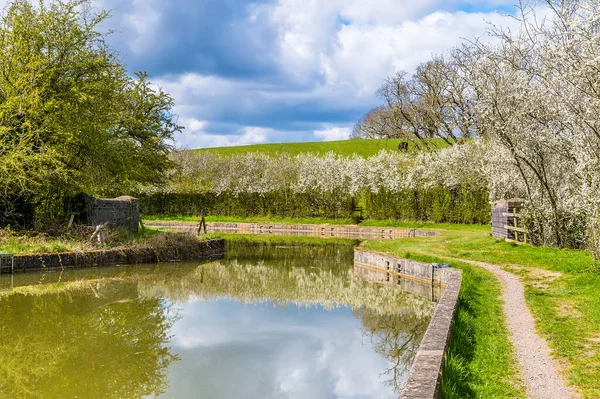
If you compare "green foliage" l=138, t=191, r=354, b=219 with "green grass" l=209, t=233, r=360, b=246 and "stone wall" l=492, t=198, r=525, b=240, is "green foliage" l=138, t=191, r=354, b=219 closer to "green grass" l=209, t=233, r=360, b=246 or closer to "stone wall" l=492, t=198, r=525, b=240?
"green grass" l=209, t=233, r=360, b=246

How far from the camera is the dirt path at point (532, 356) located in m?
5.50

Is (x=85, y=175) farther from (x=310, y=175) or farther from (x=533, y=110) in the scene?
(x=310, y=175)

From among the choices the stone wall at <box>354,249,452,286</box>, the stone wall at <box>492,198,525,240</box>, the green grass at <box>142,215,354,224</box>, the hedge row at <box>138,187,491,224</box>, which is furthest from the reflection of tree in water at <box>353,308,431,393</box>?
the green grass at <box>142,215,354,224</box>

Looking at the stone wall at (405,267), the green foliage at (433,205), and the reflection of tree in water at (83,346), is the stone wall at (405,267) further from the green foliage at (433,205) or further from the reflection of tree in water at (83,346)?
the green foliage at (433,205)

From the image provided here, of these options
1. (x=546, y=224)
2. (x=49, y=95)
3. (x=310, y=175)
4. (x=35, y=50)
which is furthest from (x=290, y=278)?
(x=310, y=175)

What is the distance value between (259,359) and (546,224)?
488 inches

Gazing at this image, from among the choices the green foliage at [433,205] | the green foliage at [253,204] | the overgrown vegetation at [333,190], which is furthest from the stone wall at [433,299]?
the green foliage at [253,204]

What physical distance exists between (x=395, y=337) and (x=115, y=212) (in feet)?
45.8

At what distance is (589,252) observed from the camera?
14.4 metres

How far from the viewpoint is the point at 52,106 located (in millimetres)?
18328

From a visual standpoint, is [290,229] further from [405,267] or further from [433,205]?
[405,267]

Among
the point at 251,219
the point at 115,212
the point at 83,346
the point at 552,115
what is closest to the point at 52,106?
the point at 115,212

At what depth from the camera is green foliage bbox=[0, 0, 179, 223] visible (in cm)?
1747

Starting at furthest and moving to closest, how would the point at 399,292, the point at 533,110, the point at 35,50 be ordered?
the point at 35,50 → the point at 533,110 → the point at 399,292
